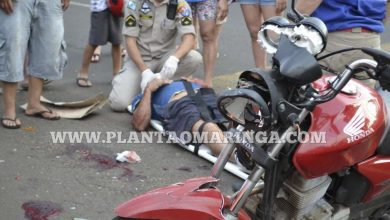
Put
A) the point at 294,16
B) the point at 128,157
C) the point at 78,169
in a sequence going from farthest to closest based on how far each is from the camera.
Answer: the point at 128,157, the point at 78,169, the point at 294,16

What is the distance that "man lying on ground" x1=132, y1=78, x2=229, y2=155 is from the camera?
4094mm

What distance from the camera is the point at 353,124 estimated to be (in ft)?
7.77

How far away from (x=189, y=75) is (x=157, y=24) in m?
0.61

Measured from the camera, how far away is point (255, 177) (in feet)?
7.38

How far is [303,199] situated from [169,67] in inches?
98.0

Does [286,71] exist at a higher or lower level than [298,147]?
higher

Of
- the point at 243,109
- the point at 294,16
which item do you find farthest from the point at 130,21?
the point at 243,109

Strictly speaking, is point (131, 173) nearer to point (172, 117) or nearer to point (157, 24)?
point (172, 117)

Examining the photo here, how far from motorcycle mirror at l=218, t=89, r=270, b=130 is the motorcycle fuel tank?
21 cm

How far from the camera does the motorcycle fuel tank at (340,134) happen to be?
2.30 meters

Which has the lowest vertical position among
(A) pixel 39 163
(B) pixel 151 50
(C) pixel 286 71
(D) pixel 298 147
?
(A) pixel 39 163

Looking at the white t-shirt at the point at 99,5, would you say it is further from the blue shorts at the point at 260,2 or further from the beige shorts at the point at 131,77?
the blue shorts at the point at 260,2

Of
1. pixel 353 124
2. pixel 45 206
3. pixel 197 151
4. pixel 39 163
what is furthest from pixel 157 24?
pixel 353 124

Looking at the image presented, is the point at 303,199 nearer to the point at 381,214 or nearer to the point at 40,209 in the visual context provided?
the point at 381,214
